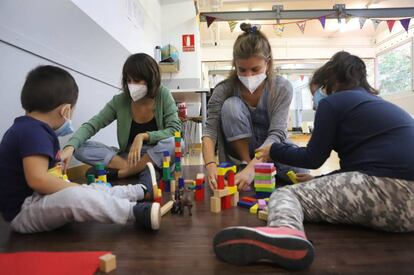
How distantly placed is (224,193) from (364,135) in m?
0.41

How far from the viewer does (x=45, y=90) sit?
830mm

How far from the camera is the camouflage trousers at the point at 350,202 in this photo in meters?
0.71

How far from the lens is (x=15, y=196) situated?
81cm

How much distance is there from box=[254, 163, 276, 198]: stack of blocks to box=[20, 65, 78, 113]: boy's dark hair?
0.61 m

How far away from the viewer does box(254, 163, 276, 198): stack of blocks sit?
1.02 metres

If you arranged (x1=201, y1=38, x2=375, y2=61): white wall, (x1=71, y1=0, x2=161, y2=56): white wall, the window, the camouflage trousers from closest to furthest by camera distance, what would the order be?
1. the camouflage trousers
2. (x1=71, y1=0, x2=161, y2=56): white wall
3. the window
4. (x1=201, y1=38, x2=375, y2=61): white wall

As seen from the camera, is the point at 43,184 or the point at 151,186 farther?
the point at 151,186

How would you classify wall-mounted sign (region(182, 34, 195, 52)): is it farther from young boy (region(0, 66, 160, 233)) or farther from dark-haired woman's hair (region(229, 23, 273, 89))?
young boy (region(0, 66, 160, 233))

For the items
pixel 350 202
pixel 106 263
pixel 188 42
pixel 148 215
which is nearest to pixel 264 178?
pixel 350 202

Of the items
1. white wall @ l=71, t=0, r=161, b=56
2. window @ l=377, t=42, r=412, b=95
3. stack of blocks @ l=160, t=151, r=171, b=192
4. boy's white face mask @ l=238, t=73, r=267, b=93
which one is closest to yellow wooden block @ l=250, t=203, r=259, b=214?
stack of blocks @ l=160, t=151, r=171, b=192

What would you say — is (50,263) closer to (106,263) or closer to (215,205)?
(106,263)

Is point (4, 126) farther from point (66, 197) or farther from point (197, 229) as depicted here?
point (197, 229)

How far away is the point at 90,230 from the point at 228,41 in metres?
6.40

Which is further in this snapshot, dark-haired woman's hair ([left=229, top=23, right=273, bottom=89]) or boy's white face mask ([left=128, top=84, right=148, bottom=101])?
boy's white face mask ([left=128, top=84, right=148, bottom=101])
